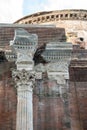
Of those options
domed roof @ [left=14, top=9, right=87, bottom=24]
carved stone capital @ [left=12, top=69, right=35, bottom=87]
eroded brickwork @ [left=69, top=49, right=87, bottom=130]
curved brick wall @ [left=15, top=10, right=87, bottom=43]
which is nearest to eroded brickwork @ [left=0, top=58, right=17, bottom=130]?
carved stone capital @ [left=12, top=69, right=35, bottom=87]

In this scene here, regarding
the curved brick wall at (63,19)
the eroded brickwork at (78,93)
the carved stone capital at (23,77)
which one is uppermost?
the carved stone capital at (23,77)

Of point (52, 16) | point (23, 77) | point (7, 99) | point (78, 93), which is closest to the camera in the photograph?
point (23, 77)

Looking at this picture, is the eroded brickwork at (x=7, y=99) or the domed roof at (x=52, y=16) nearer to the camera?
the eroded brickwork at (x=7, y=99)

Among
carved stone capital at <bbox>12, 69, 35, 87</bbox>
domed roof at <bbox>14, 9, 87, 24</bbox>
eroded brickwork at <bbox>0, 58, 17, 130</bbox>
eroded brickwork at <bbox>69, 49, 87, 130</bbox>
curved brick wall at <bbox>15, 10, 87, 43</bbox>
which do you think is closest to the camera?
eroded brickwork at <bbox>0, 58, 17, 130</bbox>

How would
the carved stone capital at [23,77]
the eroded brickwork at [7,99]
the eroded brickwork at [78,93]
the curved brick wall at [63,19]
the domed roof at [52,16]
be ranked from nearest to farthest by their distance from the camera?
the eroded brickwork at [7,99], the carved stone capital at [23,77], the eroded brickwork at [78,93], the curved brick wall at [63,19], the domed roof at [52,16]

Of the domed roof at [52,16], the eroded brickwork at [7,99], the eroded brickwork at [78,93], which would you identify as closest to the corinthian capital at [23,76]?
the eroded brickwork at [7,99]

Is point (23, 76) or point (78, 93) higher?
point (23, 76)

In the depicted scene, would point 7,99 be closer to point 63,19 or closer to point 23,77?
point 23,77

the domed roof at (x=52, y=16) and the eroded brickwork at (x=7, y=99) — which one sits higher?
the eroded brickwork at (x=7, y=99)

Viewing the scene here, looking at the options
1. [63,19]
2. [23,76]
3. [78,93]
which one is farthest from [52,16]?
[23,76]

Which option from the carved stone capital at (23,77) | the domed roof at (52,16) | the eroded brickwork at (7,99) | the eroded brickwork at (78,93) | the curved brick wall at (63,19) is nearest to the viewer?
the eroded brickwork at (7,99)

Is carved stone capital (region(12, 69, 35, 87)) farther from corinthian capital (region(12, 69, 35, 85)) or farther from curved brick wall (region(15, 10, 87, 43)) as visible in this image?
curved brick wall (region(15, 10, 87, 43))

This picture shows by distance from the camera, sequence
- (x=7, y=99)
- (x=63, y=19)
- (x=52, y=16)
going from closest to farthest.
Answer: (x=7, y=99) < (x=52, y=16) < (x=63, y=19)

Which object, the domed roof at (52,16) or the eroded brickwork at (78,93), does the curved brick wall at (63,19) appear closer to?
the domed roof at (52,16)
